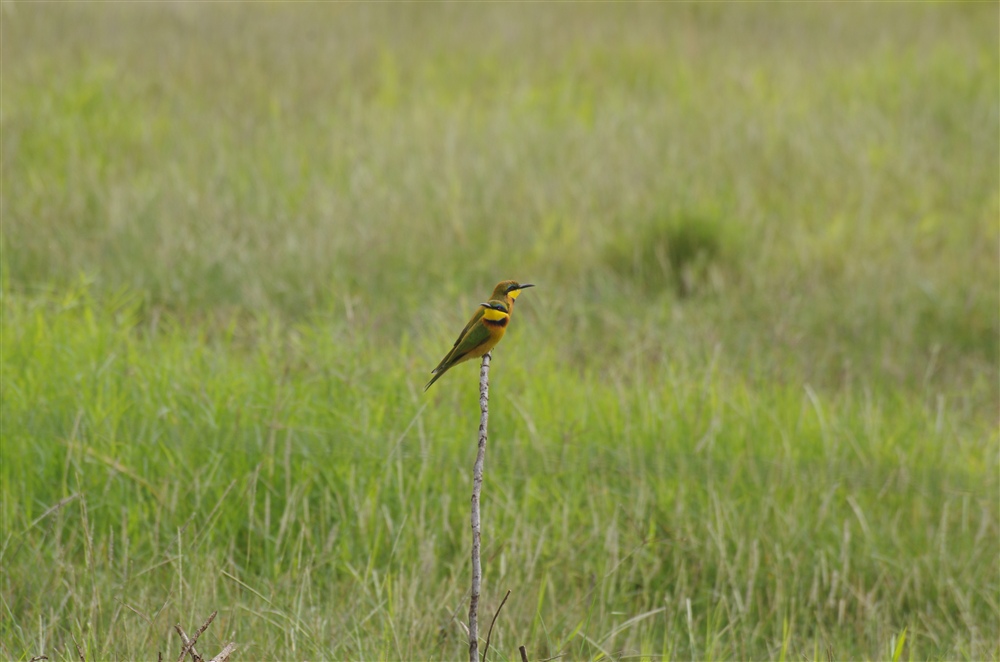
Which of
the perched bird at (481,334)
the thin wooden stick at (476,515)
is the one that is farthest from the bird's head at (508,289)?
the thin wooden stick at (476,515)

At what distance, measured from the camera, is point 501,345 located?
4.08m

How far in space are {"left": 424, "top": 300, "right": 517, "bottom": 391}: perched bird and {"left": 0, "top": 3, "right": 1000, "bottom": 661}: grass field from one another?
69 cm

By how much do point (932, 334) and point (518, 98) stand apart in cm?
358

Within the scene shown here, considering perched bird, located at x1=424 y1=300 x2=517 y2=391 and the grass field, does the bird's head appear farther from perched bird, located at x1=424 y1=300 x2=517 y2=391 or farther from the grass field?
the grass field

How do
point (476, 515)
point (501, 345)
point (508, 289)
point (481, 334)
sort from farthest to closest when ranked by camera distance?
point (501, 345) → point (481, 334) → point (508, 289) → point (476, 515)

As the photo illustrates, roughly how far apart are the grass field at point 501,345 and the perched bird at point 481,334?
69cm

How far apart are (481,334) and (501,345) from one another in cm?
213

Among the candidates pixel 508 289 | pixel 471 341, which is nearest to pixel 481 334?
pixel 471 341

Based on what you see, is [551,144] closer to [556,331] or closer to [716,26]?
[556,331]

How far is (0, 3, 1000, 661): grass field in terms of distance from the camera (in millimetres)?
2900

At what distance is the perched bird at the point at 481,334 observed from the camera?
6.08 ft

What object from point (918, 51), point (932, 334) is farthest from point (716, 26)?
point (932, 334)

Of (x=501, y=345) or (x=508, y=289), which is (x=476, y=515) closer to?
(x=508, y=289)

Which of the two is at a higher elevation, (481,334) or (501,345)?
(481,334)
